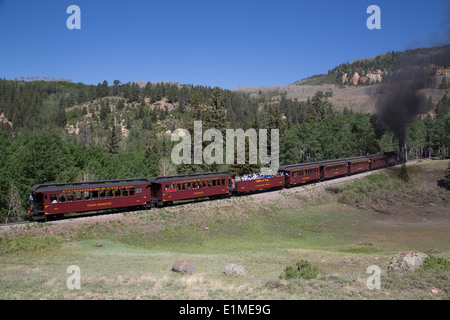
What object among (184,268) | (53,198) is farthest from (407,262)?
(53,198)

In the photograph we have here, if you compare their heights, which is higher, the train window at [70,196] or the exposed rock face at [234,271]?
the train window at [70,196]

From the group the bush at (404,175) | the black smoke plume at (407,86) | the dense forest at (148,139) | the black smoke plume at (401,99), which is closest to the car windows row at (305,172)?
the dense forest at (148,139)

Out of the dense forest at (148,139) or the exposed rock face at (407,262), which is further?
the dense forest at (148,139)

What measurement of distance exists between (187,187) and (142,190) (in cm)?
504

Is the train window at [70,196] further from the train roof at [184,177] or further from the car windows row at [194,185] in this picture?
the car windows row at [194,185]

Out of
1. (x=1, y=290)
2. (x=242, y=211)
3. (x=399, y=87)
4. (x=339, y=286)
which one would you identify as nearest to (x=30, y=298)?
(x=1, y=290)

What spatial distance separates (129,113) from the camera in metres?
187

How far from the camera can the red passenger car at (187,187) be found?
3191 centimetres

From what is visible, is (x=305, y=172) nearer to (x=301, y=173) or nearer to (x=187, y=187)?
(x=301, y=173)

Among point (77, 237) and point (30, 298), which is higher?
point (30, 298)

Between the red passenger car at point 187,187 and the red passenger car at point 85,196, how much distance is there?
1.33 metres

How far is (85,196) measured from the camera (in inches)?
1075

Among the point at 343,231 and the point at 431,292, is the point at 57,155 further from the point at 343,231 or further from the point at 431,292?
the point at 431,292
